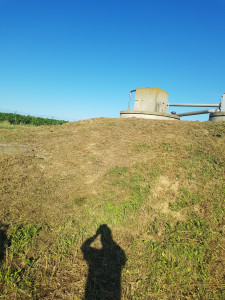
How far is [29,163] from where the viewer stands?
20.0 ft

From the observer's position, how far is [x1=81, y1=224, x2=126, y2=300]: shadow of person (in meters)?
2.82

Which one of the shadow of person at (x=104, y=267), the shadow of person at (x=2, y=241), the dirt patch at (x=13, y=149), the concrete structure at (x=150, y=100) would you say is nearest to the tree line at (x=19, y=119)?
the concrete structure at (x=150, y=100)

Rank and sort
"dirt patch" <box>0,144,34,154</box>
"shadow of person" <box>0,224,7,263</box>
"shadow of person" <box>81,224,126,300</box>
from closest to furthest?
"shadow of person" <box>81,224,126,300</box> < "shadow of person" <box>0,224,7,263</box> < "dirt patch" <box>0,144,34,154</box>

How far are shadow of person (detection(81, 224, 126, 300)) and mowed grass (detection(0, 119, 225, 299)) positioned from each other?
0.11 metres

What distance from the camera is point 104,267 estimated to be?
10.7 feet

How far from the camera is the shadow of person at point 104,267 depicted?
9.27 feet

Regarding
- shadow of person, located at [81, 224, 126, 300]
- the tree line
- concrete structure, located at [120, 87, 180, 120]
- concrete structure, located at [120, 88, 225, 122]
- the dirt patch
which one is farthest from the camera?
the tree line

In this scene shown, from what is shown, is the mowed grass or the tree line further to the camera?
the tree line

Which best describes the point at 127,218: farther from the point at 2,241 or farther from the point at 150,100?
the point at 150,100

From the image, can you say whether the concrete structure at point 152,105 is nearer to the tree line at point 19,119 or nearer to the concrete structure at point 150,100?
the concrete structure at point 150,100

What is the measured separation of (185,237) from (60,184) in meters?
3.64

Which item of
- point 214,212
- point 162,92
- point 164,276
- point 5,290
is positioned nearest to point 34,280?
point 5,290

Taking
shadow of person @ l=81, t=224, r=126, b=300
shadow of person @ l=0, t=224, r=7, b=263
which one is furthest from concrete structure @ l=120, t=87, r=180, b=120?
shadow of person @ l=0, t=224, r=7, b=263

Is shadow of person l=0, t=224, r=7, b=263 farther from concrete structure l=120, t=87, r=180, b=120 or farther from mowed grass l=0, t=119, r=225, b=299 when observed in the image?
concrete structure l=120, t=87, r=180, b=120
